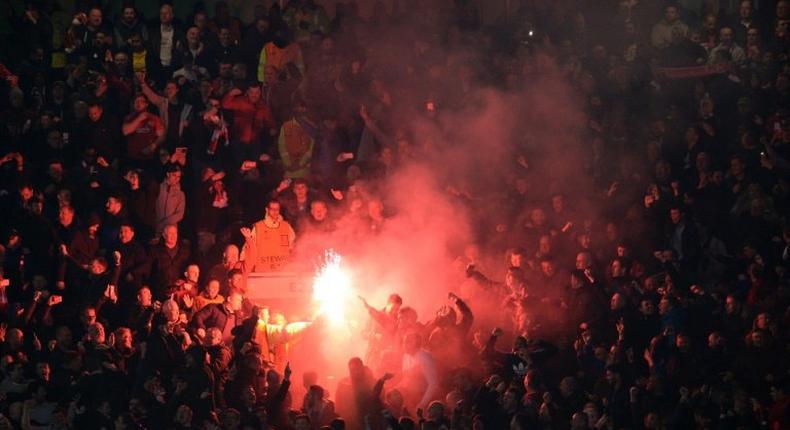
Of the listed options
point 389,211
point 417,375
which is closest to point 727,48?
point 389,211

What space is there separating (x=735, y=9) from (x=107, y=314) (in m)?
9.65

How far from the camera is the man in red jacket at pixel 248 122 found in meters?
17.3

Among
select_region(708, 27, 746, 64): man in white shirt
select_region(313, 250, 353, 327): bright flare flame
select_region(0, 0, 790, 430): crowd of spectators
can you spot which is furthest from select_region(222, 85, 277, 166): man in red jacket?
select_region(708, 27, 746, 64): man in white shirt

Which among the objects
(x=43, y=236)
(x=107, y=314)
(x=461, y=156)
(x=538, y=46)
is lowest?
(x=107, y=314)

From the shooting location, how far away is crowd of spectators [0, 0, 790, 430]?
14.0 metres

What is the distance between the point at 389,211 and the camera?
55.6 feet

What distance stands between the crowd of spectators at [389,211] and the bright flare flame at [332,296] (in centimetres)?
32

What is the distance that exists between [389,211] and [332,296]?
201 centimetres

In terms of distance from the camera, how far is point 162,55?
1823 centimetres

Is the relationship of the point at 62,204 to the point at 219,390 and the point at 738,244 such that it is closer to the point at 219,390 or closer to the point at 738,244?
the point at 219,390

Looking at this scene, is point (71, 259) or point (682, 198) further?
point (682, 198)

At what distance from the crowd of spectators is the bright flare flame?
0.32m

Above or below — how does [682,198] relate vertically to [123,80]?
below

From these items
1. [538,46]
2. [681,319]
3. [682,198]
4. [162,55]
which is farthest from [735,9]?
[162,55]
